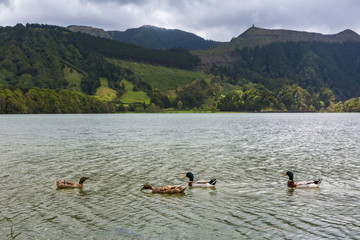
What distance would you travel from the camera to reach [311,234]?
13.9 m

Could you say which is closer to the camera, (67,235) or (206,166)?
(67,235)

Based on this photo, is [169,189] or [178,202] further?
[169,189]

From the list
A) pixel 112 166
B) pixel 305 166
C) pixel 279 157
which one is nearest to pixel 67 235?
pixel 112 166

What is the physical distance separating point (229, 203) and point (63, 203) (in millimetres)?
10408

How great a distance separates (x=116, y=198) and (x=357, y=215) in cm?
Answer: 1419

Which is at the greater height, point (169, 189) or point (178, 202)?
point (169, 189)

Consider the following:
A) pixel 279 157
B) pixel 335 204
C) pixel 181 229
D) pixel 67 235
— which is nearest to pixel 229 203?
pixel 181 229

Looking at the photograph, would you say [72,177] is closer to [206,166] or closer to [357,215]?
[206,166]

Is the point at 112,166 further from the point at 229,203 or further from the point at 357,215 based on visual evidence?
the point at 357,215

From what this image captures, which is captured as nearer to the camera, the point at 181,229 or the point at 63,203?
the point at 181,229

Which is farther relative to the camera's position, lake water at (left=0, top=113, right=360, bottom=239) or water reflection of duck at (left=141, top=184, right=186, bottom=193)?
water reflection of duck at (left=141, top=184, right=186, bottom=193)

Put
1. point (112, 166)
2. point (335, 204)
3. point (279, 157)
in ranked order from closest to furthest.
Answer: point (335, 204) < point (112, 166) < point (279, 157)

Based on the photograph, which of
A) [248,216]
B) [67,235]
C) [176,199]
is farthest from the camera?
[176,199]

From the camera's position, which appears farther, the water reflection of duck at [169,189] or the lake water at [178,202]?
the water reflection of duck at [169,189]
